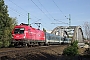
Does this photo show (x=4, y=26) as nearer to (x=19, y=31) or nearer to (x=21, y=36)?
(x=19, y=31)

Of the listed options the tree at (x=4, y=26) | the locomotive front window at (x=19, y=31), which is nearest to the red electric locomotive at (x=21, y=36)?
the locomotive front window at (x=19, y=31)

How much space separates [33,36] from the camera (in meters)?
38.1

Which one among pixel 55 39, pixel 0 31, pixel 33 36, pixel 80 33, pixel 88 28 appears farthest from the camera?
pixel 88 28

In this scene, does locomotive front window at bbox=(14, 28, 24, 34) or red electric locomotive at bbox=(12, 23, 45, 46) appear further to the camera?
locomotive front window at bbox=(14, 28, 24, 34)

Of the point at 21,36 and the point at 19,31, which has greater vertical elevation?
the point at 19,31

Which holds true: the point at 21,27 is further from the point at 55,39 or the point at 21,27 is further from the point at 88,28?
the point at 88,28

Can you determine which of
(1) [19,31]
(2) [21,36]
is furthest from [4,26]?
(2) [21,36]

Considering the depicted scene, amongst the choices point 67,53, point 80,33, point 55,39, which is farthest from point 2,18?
point 80,33

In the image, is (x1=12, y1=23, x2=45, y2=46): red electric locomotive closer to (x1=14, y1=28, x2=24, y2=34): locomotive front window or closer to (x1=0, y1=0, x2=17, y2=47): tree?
(x1=14, y1=28, x2=24, y2=34): locomotive front window

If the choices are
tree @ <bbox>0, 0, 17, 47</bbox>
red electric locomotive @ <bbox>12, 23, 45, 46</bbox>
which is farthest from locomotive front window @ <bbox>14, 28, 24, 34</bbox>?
tree @ <bbox>0, 0, 17, 47</bbox>

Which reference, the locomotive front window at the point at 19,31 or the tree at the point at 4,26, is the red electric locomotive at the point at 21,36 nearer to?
the locomotive front window at the point at 19,31

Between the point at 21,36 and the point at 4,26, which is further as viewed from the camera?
the point at 4,26

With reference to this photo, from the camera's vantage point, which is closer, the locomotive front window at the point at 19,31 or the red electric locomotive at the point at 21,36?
the red electric locomotive at the point at 21,36

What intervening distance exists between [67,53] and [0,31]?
512 inches
